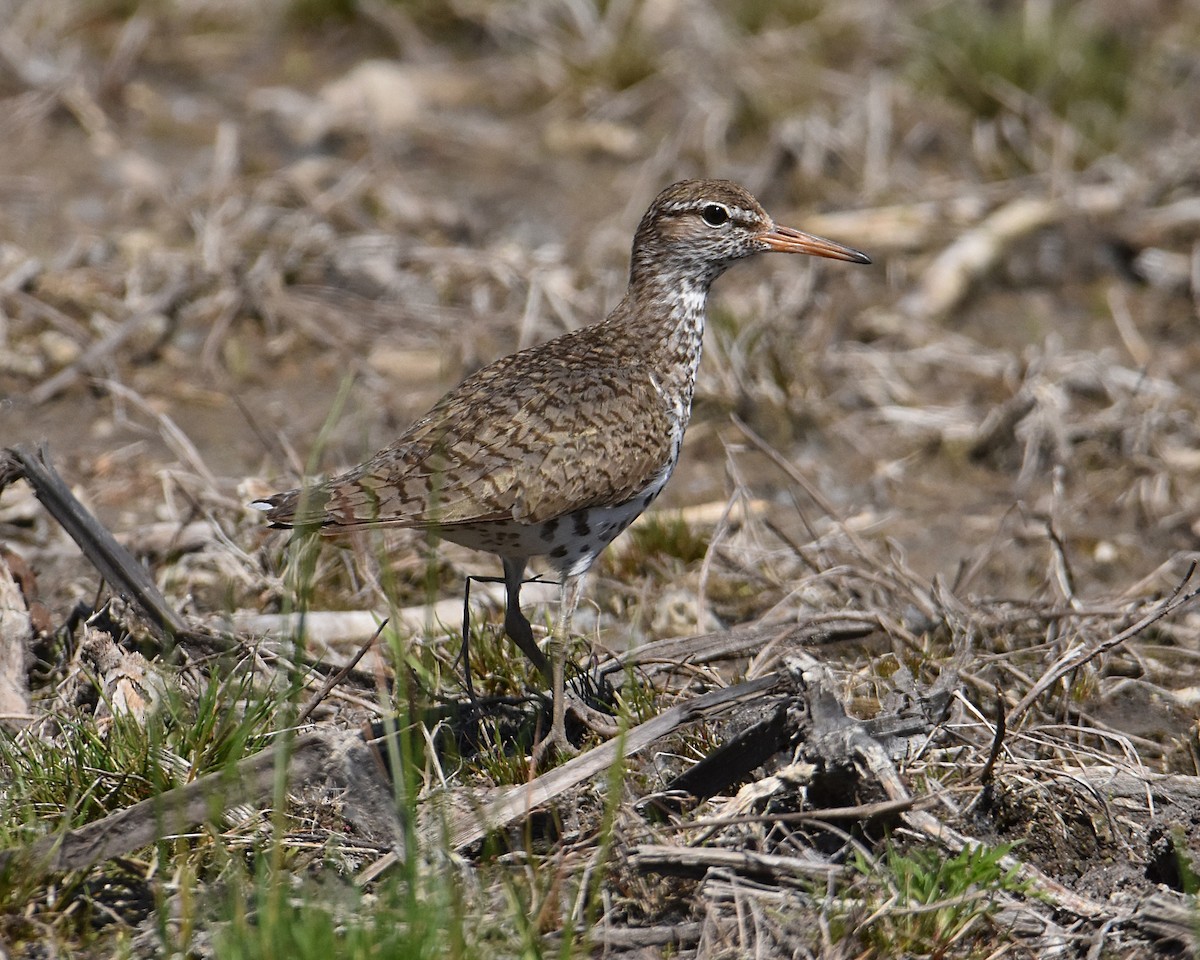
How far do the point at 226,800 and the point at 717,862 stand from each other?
4.29 feet

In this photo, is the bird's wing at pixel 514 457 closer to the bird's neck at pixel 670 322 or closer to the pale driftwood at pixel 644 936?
the bird's neck at pixel 670 322

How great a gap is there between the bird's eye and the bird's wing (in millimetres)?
845

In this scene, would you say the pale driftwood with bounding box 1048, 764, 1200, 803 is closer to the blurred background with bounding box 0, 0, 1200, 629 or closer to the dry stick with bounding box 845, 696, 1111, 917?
the dry stick with bounding box 845, 696, 1111, 917

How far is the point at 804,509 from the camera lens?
6.78m

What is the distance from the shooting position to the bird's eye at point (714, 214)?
5.60 m

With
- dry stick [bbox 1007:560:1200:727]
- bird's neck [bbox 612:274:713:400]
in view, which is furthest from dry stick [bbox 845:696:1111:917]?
bird's neck [bbox 612:274:713:400]

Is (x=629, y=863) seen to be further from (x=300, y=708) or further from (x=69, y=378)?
(x=69, y=378)

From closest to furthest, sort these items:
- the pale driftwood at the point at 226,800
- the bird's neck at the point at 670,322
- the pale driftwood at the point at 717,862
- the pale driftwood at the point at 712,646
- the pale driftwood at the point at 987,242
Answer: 1. the pale driftwood at the point at 226,800
2. the pale driftwood at the point at 717,862
3. the pale driftwood at the point at 712,646
4. the bird's neck at the point at 670,322
5. the pale driftwood at the point at 987,242

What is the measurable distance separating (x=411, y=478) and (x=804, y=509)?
8.69 ft

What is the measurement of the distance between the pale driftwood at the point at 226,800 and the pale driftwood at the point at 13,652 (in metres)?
0.91

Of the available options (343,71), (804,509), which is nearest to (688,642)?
(804,509)

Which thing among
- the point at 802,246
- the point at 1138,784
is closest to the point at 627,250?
the point at 802,246

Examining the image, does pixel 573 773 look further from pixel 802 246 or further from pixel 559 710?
pixel 802 246

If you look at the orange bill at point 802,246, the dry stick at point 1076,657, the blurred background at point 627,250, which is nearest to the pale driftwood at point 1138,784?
the dry stick at point 1076,657
